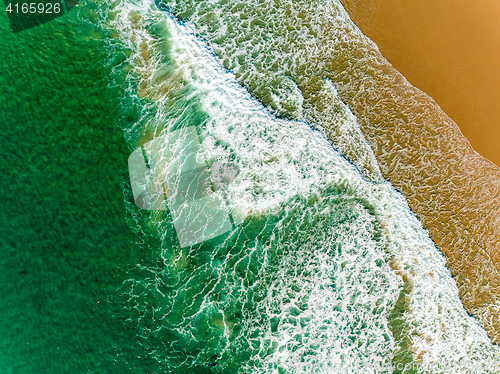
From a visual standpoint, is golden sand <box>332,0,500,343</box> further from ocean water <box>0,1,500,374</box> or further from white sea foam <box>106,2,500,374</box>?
ocean water <box>0,1,500,374</box>

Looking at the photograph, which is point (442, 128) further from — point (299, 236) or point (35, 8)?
point (35, 8)

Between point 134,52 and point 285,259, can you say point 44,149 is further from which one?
point 285,259

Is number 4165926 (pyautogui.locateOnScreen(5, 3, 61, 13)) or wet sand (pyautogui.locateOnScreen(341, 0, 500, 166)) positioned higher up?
wet sand (pyautogui.locateOnScreen(341, 0, 500, 166))

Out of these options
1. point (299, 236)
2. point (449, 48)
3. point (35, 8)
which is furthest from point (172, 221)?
point (449, 48)

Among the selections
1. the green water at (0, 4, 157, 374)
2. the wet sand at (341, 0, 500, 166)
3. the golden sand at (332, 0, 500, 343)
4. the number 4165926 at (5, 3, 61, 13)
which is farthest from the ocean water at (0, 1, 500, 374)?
the wet sand at (341, 0, 500, 166)

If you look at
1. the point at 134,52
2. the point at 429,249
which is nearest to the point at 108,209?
the point at 134,52

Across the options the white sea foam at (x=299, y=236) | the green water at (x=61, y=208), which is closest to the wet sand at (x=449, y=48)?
the white sea foam at (x=299, y=236)
